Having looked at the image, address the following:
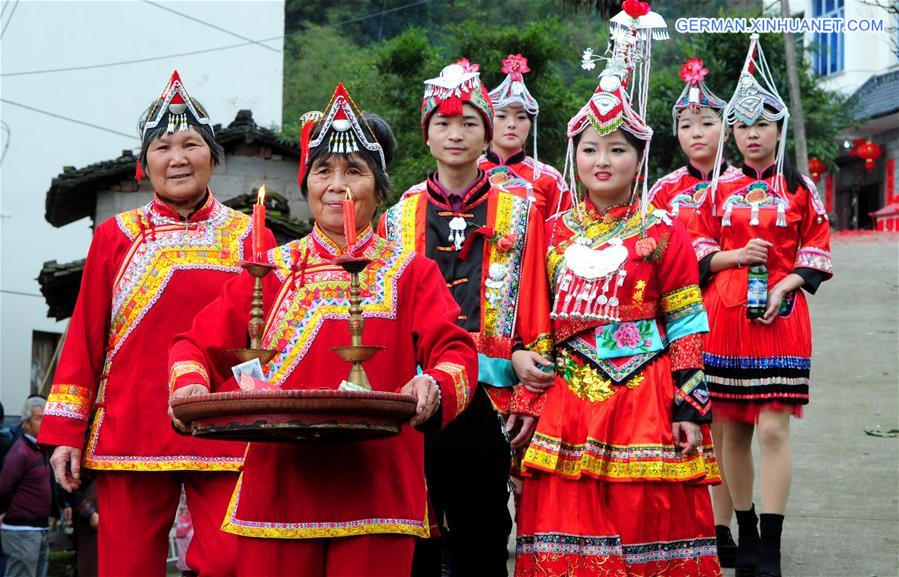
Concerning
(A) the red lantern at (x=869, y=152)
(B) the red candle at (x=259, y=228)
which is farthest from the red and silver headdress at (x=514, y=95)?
(A) the red lantern at (x=869, y=152)

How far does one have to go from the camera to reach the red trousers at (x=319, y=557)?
12.5ft

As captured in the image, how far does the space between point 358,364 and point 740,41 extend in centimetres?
2215

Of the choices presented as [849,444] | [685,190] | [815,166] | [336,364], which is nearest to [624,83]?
[685,190]

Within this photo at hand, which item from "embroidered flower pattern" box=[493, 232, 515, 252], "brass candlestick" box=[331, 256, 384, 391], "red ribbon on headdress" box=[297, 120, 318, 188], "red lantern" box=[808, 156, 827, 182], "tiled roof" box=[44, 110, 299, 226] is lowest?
"brass candlestick" box=[331, 256, 384, 391]

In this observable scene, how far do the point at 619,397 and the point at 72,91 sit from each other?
784 inches

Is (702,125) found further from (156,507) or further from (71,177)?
(71,177)

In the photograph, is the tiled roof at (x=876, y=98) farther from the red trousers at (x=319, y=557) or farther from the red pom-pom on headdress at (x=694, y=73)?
the red trousers at (x=319, y=557)

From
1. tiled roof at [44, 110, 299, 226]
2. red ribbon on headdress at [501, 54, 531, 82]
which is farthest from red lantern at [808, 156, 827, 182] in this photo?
red ribbon on headdress at [501, 54, 531, 82]

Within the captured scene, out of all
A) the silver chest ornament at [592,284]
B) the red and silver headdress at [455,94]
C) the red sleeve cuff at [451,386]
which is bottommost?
the red sleeve cuff at [451,386]

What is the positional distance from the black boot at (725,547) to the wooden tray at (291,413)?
3.95 meters

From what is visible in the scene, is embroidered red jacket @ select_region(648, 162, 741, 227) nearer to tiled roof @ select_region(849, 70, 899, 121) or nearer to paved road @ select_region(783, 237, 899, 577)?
paved road @ select_region(783, 237, 899, 577)

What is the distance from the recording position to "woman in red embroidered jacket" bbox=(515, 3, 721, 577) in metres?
5.10

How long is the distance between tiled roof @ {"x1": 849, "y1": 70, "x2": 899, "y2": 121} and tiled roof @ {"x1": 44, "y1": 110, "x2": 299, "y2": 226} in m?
20.6

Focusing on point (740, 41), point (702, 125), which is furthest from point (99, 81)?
point (702, 125)
